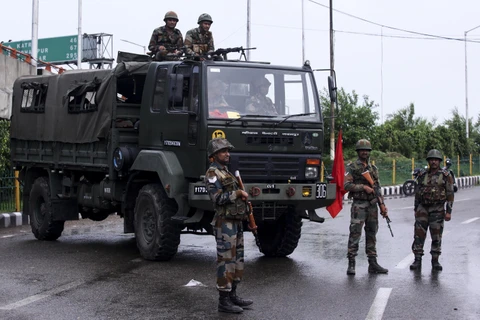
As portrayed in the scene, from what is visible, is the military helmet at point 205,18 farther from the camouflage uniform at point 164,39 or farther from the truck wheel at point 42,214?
the truck wheel at point 42,214

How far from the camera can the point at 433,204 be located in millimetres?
10375

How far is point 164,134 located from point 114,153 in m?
1.01

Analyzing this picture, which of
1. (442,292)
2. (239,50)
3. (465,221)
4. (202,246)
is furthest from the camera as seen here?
(465,221)

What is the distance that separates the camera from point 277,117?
1040 centimetres

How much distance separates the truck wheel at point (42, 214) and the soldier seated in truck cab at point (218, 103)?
13.7 feet

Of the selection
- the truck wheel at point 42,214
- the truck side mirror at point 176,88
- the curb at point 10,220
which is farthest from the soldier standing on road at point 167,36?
the curb at point 10,220

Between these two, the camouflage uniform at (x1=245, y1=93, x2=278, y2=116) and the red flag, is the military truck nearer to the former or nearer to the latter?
the camouflage uniform at (x1=245, y1=93, x2=278, y2=116)

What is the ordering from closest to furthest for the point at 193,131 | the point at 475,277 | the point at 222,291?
the point at 222,291 → the point at 475,277 → the point at 193,131

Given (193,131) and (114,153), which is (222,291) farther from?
(114,153)

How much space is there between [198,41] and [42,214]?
4.12 m

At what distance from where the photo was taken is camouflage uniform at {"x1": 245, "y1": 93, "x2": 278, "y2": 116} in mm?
10289

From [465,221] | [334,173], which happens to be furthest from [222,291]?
[465,221]

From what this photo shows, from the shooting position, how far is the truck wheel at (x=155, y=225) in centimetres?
1046

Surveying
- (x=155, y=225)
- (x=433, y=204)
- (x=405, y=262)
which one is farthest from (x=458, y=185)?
(x=155, y=225)
